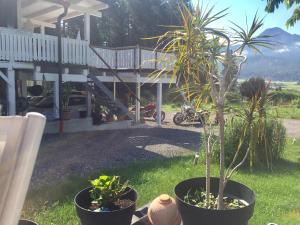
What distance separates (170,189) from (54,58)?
7.50 metres

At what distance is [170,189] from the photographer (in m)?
5.36

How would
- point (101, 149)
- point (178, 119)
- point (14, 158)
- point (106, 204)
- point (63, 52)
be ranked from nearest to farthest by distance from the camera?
point (14, 158), point (106, 204), point (101, 149), point (63, 52), point (178, 119)

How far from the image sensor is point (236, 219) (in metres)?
2.86

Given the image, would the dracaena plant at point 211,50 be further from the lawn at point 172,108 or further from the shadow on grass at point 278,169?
the lawn at point 172,108

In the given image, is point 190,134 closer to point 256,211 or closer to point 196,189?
point 256,211

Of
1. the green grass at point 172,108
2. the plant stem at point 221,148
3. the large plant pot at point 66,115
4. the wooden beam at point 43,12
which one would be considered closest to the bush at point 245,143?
the plant stem at point 221,148

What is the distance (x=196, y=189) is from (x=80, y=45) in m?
9.53

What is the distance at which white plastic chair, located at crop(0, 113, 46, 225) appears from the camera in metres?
1.72

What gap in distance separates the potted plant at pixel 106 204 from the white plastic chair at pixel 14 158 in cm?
128

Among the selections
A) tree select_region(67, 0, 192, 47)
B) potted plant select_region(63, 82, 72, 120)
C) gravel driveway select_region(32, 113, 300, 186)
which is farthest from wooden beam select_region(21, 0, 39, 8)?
tree select_region(67, 0, 192, 47)

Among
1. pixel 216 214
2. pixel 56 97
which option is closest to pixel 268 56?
pixel 216 214

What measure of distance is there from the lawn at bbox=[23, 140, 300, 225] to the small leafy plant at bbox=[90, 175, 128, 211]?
1028mm

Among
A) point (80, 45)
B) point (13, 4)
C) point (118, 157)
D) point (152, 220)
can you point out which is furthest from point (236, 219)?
point (13, 4)

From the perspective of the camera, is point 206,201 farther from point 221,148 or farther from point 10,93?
point 10,93
